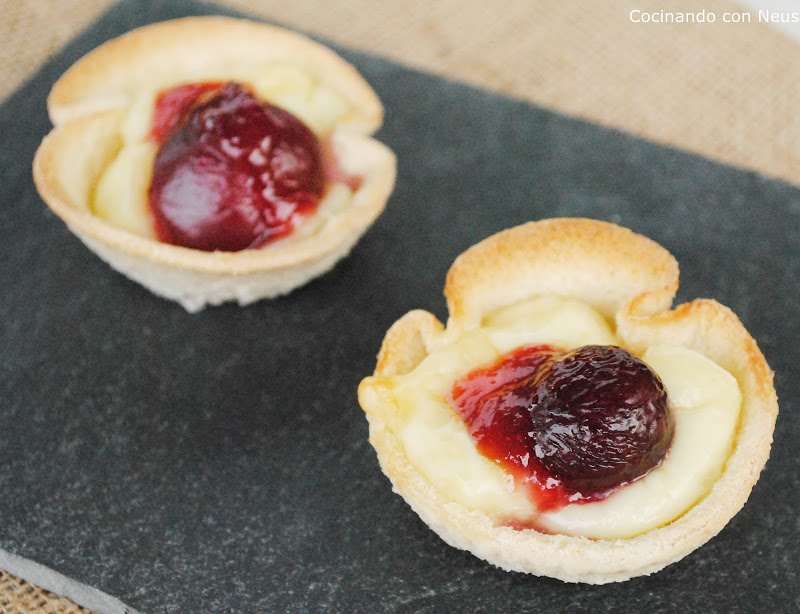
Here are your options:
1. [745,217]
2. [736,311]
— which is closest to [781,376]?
[736,311]

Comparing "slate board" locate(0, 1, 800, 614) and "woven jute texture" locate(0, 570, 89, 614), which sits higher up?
"slate board" locate(0, 1, 800, 614)

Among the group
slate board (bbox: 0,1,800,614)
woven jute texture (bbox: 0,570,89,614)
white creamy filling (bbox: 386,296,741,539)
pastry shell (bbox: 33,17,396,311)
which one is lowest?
woven jute texture (bbox: 0,570,89,614)

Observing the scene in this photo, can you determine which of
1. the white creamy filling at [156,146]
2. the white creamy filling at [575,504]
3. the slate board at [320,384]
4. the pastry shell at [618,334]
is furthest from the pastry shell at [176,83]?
the white creamy filling at [575,504]

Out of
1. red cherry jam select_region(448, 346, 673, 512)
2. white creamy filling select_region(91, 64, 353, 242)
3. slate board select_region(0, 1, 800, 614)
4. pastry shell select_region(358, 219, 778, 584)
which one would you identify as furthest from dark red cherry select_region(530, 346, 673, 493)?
white creamy filling select_region(91, 64, 353, 242)

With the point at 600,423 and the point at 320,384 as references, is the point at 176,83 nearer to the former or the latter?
the point at 320,384

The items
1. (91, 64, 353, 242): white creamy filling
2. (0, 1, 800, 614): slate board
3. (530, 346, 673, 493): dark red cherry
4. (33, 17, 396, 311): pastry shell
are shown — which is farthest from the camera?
(91, 64, 353, 242): white creamy filling

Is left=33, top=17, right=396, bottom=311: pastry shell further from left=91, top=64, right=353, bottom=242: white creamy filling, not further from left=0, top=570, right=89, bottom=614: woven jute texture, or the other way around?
left=0, top=570, right=89, bottom=614: woven jute texture

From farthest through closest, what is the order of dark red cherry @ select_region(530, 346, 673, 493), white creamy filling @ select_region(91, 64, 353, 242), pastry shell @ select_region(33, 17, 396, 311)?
white creamy filling @ select_region(91, 64, 353, 242) < pastry shell @ select_region(33, 17, 396, 311) < dark red cherry @ select_region(530, 346, 673, 493)

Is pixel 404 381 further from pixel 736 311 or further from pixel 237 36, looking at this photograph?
pixel 237 36

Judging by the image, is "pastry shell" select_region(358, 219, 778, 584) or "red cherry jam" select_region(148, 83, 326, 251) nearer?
"pastry shell" select_region(358, 219, 778, 584)
